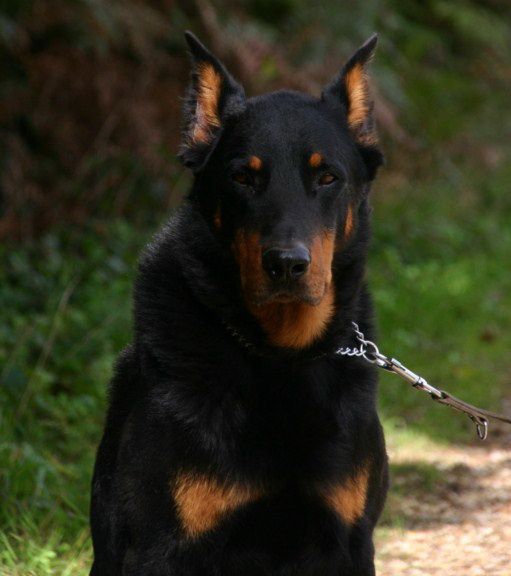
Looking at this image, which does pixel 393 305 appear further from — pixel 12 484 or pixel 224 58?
pixel 12 484

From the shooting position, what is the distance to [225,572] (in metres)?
3.02

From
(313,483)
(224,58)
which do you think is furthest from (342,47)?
(313,483)

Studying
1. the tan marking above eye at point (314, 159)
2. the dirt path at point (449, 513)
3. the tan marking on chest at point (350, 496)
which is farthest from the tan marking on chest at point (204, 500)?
the dirt path at point (449, 513)

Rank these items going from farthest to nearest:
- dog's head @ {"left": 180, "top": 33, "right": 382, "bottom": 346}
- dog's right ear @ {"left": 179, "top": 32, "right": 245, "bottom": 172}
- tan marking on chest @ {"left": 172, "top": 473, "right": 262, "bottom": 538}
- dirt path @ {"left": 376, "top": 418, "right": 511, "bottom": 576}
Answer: dirt path @ {"left": 376, "top": 418, "right": 511, "bottom": 576}
dog's right ear @ {"left": 179, "top": 32, "right": 245, "bottom": 172}
dog's head @ {"left": 180, "top": 33, "right": 382, "bottom": 346}
tan marking on chest @ {"left": 172, "top": 473, "right": 262, "bottom": 538}

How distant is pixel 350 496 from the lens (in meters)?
3.16

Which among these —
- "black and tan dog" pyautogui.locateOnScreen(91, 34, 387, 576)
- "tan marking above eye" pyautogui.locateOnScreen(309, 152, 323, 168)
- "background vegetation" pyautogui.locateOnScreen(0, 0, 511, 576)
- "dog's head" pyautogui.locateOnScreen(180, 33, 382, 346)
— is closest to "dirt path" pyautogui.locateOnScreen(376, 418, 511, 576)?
"background vegetation" pyautogui.locateOnScreen(0, 0, 511, 576)

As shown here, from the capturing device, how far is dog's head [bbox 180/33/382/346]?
124 inches

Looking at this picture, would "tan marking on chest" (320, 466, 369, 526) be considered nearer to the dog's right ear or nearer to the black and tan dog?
the black and tan dog

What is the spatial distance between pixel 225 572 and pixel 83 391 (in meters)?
2.80

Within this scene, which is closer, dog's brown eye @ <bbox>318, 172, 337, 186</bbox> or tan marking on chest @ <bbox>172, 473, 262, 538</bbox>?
tan marking on chest @ <bbox>172, 473, 262, 538</bbox>

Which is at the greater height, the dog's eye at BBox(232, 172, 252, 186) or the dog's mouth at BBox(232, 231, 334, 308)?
the dog's eye at BBox(232, 172, 252, 186)

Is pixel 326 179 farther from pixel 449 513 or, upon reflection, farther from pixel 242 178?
pixel 449 513

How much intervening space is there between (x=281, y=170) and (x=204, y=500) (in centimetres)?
107

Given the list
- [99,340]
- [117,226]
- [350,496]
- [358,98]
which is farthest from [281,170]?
[117,226]
